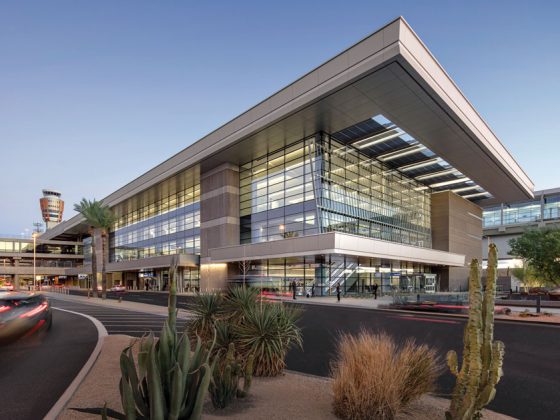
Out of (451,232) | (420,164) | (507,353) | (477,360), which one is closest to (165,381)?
(477,360)

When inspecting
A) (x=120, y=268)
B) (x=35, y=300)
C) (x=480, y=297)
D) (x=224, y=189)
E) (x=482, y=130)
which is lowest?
(x=120, y=268)

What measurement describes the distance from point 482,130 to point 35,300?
40.1 metres

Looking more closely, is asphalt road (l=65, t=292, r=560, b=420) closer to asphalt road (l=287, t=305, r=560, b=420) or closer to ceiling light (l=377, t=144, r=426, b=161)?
asphalt road (l=287, t=305, r=560, b=420)

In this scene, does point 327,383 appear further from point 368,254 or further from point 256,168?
point 256,168

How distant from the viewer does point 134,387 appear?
4004 mm

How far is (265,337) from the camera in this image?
725cm

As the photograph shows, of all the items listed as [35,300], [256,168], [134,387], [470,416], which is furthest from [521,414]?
[256,168]

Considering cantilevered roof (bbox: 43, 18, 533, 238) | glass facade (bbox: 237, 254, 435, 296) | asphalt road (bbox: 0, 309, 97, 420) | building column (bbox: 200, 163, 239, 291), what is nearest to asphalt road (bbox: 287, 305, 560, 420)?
asphalt road (bbox: 0, 309, 97, 420)

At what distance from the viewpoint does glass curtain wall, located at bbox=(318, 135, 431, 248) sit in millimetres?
38750

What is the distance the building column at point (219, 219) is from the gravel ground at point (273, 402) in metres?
38.3

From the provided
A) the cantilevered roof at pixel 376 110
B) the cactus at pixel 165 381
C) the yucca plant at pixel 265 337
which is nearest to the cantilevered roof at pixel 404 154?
the cantilevered roof at pixel 376 110

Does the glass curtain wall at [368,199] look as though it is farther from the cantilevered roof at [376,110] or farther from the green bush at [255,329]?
the green bush at [255,329]

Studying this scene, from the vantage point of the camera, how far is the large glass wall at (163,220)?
175ft

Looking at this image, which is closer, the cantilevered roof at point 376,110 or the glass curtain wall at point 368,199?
the cantilevered roof at point 376,110
